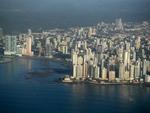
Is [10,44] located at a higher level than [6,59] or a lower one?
higher

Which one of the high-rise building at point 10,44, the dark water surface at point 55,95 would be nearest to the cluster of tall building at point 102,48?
the high-rise building at point 10,44

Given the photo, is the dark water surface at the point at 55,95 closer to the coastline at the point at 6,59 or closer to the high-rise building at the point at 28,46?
the coastline at the point at 6,59

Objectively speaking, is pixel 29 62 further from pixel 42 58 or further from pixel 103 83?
pixel 103 83

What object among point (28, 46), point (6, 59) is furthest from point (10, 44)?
point (28, 46)

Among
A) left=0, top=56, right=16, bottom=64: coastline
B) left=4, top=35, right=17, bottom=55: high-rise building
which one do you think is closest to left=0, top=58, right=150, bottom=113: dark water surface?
left=0, top=56, right=16, bottom=64: coastline

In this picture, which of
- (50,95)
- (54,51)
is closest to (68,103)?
(50,95)

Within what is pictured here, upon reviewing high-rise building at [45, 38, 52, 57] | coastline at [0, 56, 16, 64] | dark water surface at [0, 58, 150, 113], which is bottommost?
dark water surface at [0, 58, 150, 113]

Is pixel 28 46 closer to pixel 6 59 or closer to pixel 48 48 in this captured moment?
pixel 48 48

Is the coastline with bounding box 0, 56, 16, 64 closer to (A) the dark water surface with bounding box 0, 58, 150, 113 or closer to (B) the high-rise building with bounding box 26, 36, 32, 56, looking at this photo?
(A) the dark water surface with bounding box 0, 58, 150, 113

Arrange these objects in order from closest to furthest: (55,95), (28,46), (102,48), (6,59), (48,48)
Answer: (55,95) < (6,59) < (102,48) < (28,46) < (48,48)
